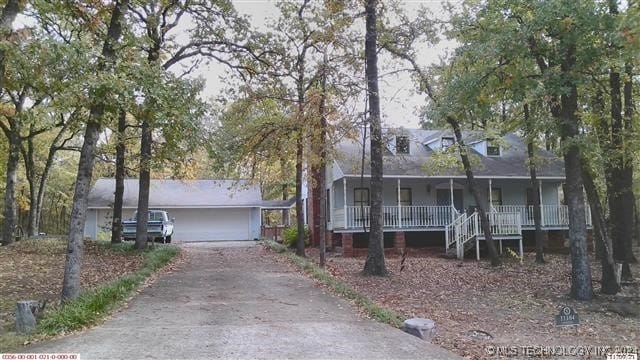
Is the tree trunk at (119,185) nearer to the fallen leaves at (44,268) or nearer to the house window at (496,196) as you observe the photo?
the fallen leaves at (44,268)

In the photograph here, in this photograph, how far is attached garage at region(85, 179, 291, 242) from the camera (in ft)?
109

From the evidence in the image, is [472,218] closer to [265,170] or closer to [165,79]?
[265,170]

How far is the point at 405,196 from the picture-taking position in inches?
995

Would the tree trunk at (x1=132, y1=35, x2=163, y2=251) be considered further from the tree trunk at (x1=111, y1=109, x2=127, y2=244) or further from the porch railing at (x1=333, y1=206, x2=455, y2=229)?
the porch railing at (x1=333, y1=206, x2=455, y2=229)

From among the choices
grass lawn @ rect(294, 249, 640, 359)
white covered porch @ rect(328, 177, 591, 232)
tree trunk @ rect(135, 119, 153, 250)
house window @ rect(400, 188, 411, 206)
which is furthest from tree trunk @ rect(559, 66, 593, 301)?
tree trunk @ rect(135, 119, 153, 250)

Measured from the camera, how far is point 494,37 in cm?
1223

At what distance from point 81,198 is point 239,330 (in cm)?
426

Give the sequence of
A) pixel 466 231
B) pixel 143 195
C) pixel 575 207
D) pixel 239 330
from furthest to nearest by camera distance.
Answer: pixel 466 231 < pixel 143 195 < pixel 575 207 < pixel 239 330

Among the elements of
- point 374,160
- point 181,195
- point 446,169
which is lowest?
point 374,160

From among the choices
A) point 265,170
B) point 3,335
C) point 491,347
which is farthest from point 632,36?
point 265,170

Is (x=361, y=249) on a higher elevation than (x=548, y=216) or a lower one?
lower

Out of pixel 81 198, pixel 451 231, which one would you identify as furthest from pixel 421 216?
pixel 81 198

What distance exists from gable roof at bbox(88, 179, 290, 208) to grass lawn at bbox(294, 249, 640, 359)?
681 inches

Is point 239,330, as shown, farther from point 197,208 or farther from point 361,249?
point 197,208
